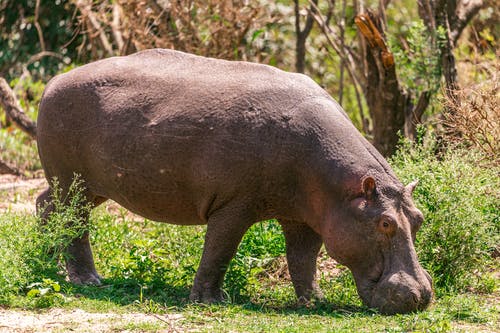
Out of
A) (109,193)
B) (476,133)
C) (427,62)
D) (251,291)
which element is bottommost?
(251,291)

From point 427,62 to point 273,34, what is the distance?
17.1ft

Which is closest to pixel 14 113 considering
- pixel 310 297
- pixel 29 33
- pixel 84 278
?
pixel 84 278

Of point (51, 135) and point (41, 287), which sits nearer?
point (41, 287)

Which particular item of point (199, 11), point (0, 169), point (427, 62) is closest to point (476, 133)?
point (427, 62)

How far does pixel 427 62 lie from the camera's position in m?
9.98

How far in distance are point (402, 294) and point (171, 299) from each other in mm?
1738

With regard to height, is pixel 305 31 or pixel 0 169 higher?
pixel 305 31

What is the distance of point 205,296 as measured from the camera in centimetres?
653

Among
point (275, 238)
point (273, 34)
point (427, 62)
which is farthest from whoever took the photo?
point (273, 34)

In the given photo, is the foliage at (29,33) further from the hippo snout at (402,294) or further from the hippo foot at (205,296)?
the hippo snout at (402,294)

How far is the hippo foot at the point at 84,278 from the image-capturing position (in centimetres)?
722

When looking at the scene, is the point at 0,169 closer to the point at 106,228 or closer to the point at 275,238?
the point at 106,228

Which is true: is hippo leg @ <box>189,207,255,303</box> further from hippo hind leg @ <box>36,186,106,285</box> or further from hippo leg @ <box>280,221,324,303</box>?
hippo hind leg @ <box>36,186,106,285</box>

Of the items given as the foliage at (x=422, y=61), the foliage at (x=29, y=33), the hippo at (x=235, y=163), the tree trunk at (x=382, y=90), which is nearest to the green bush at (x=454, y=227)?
the hippo at (x=235, y=163)
